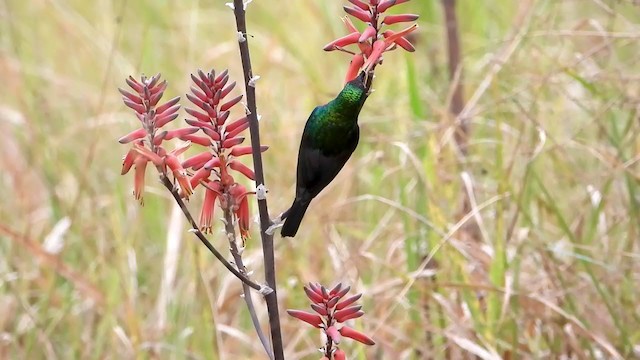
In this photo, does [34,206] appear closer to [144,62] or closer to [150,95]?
[144,62]

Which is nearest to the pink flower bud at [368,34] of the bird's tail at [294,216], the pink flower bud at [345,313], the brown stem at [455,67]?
the bird's tail at [294,216]

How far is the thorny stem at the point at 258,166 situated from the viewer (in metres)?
1.23

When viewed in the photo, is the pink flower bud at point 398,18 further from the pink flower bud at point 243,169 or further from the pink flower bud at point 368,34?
the pink flower bud at point 243,169

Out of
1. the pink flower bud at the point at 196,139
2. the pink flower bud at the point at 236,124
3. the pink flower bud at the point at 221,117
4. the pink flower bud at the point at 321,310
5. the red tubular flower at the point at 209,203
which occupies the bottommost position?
the pink flower bud at the point at 321,310

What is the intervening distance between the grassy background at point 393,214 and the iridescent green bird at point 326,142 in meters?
1.06

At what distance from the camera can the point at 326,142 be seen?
129 cm

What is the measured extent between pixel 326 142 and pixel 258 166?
0.33 ft

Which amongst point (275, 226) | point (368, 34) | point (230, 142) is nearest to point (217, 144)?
point (230, 142)

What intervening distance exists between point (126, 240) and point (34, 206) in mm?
851

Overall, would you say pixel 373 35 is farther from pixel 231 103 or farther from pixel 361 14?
pixel 231 103

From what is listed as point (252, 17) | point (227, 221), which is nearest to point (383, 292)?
point (227, 221)

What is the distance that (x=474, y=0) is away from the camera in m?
4.39

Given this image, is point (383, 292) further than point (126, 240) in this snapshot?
No

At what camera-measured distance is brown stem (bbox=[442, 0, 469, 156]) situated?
114 inches
